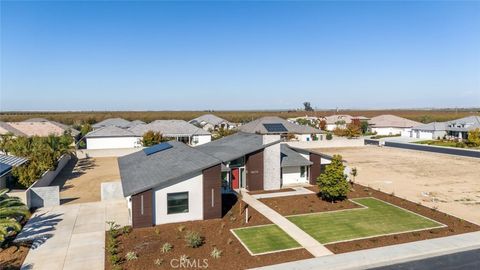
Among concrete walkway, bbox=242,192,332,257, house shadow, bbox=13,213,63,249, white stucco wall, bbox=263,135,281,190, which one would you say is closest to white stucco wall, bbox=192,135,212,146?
white stucco wall, bbox=263,135,281,190

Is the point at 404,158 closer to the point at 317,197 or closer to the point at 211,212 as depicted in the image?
the point at 317,197

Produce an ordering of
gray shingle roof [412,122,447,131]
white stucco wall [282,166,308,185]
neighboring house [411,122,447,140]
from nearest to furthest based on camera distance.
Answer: white stucco wall [282,166,308,185], neighboring house [411,122,447,140], gray shingle roof [412,122,447,131]

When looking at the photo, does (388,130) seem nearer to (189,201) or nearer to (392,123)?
(392,123)

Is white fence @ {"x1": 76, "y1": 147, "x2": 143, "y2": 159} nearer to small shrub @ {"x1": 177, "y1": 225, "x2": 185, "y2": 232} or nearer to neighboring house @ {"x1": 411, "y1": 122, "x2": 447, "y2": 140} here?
small shrub @ {"x1": 177, "y1": 225, "x2": 185, "y2": 232}

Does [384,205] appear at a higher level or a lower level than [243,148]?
lower

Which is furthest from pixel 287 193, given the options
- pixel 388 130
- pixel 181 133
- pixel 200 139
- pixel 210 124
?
pixel 388 130

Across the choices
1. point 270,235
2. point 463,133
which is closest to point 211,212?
point 270,235
